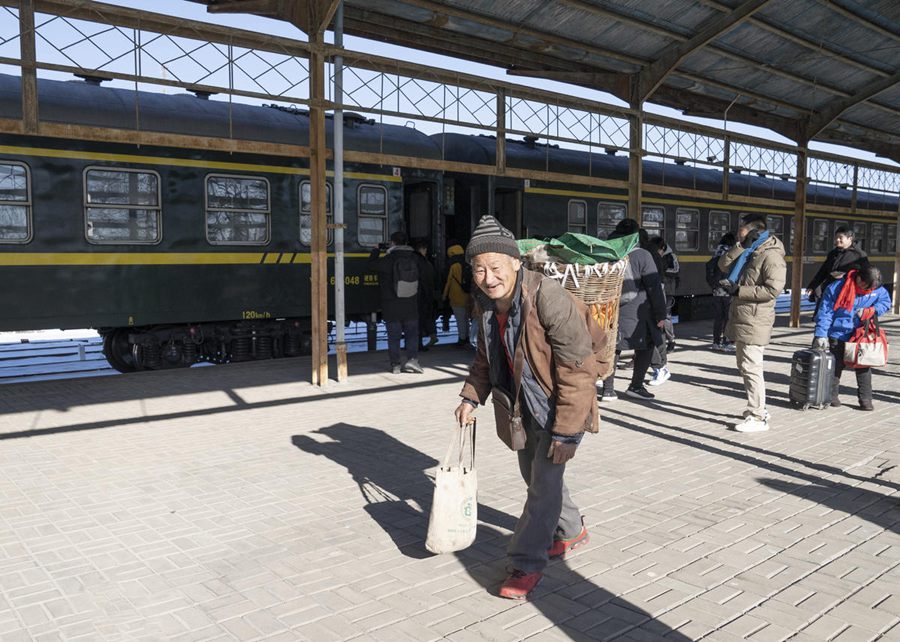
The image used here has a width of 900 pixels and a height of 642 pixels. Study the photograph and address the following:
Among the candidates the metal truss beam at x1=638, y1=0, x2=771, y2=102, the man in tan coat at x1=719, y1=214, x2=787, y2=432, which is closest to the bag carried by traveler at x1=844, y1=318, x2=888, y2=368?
the man in tan coat at x1=719, y1=214, x2=787, y2=432

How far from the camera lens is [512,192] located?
14.0 m

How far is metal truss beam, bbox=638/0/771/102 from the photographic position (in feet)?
34.8

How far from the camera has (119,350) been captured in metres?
10.6

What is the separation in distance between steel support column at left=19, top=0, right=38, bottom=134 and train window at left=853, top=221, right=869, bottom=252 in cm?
2311

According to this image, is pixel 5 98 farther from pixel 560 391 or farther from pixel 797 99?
pixel 797 99

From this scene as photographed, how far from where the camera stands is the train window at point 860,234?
2383cm

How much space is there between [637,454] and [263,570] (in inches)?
141

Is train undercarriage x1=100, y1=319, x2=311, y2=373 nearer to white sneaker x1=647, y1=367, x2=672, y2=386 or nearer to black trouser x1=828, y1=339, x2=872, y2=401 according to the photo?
white sneaker x1=647, y1=367, x2=672, y2=386

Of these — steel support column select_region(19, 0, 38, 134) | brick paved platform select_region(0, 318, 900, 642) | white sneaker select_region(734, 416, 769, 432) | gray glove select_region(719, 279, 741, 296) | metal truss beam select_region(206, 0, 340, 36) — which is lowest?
brick paved platform select_region(0, 318, 900, 642)

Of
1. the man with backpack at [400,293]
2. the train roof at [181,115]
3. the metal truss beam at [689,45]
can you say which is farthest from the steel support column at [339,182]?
the metal truss beam at [689,45]

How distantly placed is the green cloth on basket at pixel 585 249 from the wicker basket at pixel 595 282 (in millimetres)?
74

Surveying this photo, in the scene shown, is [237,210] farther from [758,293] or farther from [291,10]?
[758,293]

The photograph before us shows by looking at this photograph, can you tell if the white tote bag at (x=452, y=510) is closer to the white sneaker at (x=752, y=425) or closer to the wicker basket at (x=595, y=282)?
the wicker basket at (x=595, y=282)

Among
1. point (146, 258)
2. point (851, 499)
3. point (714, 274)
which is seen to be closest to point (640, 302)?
point (851, 499)
